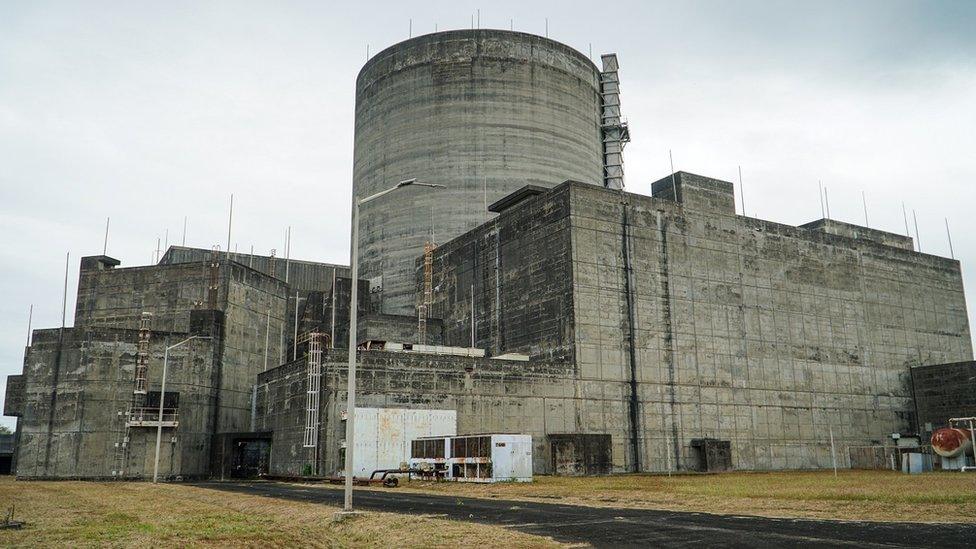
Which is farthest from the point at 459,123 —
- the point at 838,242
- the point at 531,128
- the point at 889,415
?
the point at 889,415

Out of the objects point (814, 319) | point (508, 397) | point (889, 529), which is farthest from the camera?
point (814, 319)

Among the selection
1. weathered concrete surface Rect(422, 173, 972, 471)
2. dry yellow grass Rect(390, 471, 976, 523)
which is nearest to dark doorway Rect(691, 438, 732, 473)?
weathered concrete surface Rect(422, 173, 972, 471)

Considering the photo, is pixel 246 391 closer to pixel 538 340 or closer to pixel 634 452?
pixel 538 340

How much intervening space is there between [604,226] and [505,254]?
8.59 meters

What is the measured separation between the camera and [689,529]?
16047 mm

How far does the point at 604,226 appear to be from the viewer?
55.4 m

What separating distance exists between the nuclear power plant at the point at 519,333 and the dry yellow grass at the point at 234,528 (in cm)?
1964

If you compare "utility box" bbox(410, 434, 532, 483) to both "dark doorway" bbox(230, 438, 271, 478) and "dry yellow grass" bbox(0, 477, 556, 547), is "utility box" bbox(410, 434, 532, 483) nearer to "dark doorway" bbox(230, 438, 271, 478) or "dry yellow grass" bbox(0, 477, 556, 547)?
"dry yellow grass" bbox(0, 477, 556, 547)

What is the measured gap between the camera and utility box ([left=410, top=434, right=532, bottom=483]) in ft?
125

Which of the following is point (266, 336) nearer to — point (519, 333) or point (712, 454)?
point (519, 333)

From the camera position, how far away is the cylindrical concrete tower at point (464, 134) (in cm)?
7494

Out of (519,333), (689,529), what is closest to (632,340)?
(519,333)

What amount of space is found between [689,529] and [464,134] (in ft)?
205

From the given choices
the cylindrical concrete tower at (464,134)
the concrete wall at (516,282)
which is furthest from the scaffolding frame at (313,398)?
the cylindrical concrete tower at (464,134)
